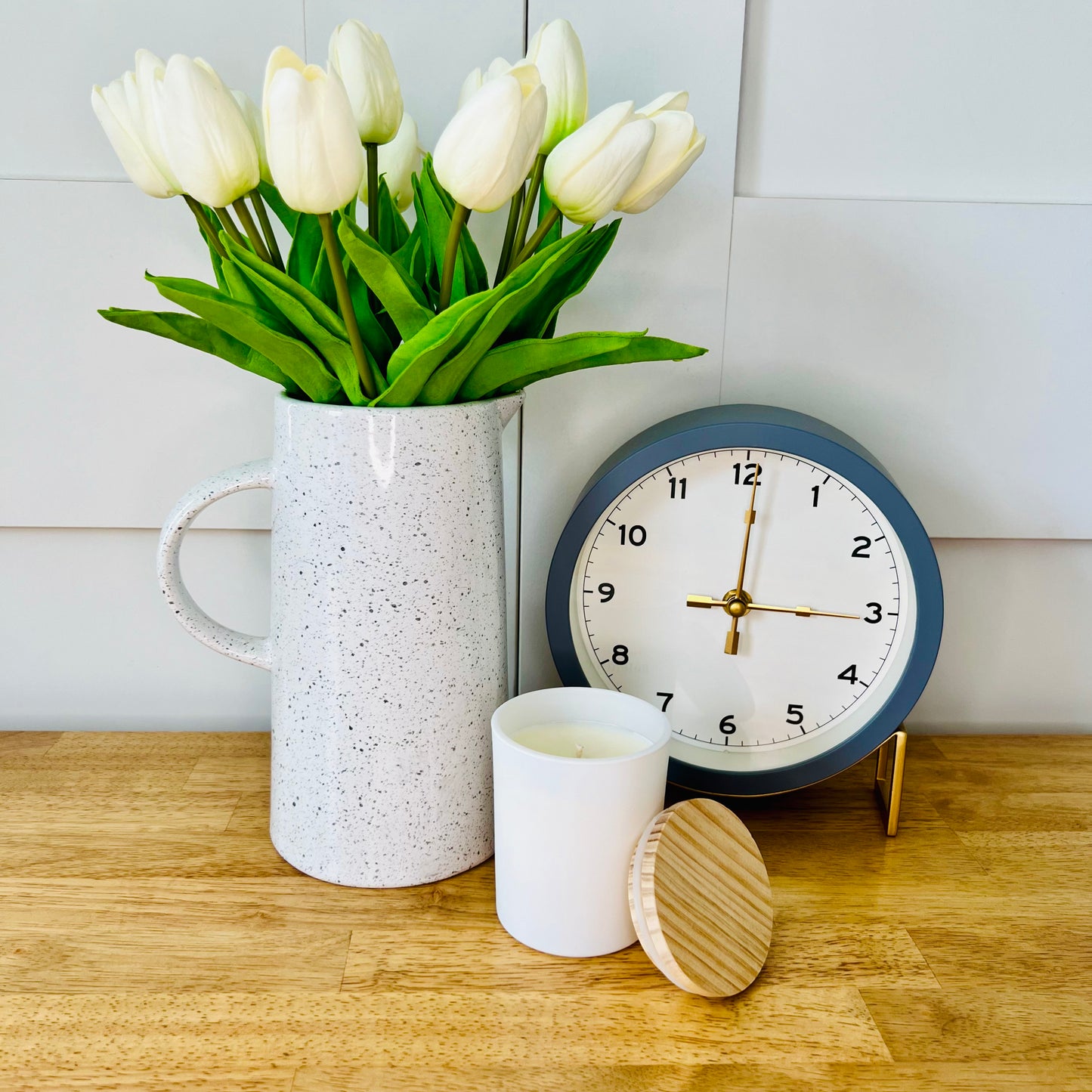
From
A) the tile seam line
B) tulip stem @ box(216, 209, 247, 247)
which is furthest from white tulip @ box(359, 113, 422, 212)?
the tile seam line

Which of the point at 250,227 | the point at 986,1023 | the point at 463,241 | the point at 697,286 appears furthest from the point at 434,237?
the point at 986,1023

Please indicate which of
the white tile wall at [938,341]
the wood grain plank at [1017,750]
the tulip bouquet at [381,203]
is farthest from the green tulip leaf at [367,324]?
the wood grain plank at [1017,750]

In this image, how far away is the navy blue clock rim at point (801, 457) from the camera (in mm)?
676

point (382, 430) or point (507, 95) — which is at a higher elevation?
point (507, 95)

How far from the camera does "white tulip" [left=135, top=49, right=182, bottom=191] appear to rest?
1.68 ft

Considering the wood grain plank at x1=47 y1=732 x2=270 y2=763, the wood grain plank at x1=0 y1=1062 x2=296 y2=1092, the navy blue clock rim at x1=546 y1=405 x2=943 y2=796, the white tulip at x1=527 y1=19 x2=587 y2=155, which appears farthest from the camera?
the wood grain plank at x1=47 y1=732 x2=270 y2=763

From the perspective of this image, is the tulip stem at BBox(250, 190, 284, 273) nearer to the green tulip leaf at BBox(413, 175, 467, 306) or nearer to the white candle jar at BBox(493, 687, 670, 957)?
the green tulip leaf at BBox(413, 175, 467, 306)

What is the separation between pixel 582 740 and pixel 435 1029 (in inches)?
7.7

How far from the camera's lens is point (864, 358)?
0.80 meters

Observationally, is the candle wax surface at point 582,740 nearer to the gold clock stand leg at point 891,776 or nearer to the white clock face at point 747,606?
the white clock face at point 747,606

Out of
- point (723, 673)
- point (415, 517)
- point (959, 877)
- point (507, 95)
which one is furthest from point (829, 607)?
point (507, 95)

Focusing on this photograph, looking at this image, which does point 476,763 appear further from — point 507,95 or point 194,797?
point 507,95

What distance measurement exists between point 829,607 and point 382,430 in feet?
1.16

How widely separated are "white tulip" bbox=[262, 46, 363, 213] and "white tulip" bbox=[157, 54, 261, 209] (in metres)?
0.03
